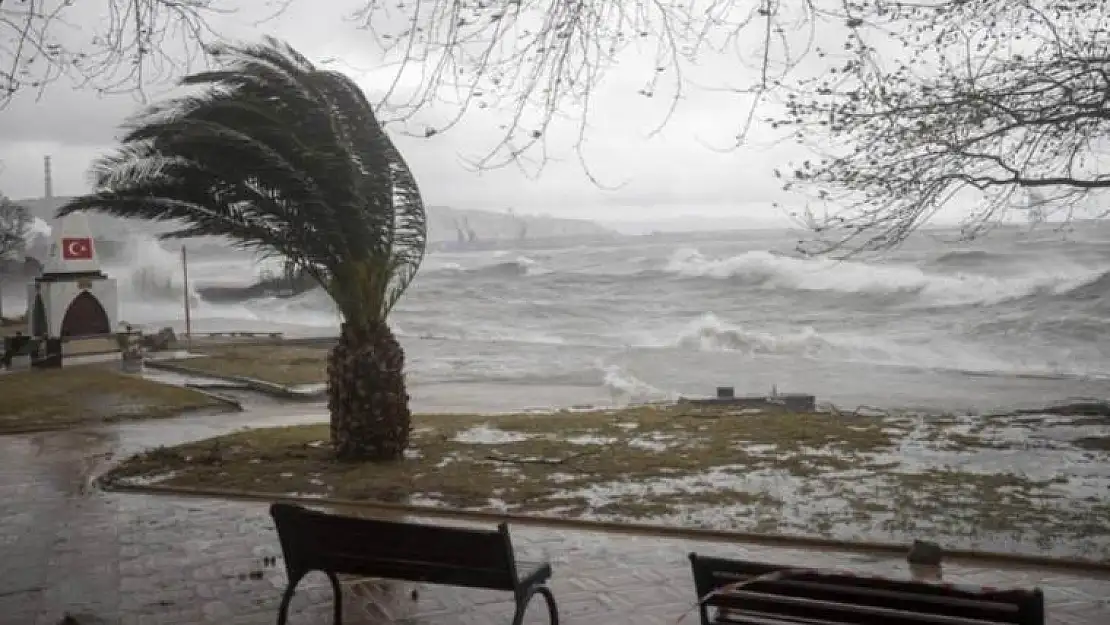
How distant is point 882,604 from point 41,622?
405 cm

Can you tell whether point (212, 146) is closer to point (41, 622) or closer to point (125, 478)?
point (125, 478)

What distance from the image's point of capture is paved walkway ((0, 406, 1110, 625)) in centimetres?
496

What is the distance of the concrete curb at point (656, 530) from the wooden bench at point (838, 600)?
303 centimetres

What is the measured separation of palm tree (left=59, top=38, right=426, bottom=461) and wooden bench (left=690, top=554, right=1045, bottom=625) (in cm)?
652

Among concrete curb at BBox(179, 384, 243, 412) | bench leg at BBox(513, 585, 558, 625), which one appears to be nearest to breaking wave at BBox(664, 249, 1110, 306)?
concrete curb at BBox(179, 384, 243, 412)

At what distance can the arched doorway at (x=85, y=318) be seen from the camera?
21.0 m

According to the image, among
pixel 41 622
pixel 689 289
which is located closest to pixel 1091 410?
pixel 41 622

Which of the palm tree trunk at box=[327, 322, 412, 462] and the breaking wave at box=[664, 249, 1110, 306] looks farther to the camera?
the breaking wave at box=[664, 249, 1110, 306]

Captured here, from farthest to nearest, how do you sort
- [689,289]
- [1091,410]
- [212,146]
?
[689,289] → [1091,410] → [212,146]

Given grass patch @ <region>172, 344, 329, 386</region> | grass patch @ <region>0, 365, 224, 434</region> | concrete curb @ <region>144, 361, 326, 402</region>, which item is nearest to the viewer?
grass patch @ <region>0, 365, 224, 434</region>

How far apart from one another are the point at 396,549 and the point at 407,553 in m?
0.06

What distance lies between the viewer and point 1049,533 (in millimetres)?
6613

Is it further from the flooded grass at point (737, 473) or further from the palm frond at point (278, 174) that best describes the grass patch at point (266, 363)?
the palm frond at point (278, 174)

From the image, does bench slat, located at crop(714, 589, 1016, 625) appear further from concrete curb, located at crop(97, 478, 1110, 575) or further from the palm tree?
the palm tree
